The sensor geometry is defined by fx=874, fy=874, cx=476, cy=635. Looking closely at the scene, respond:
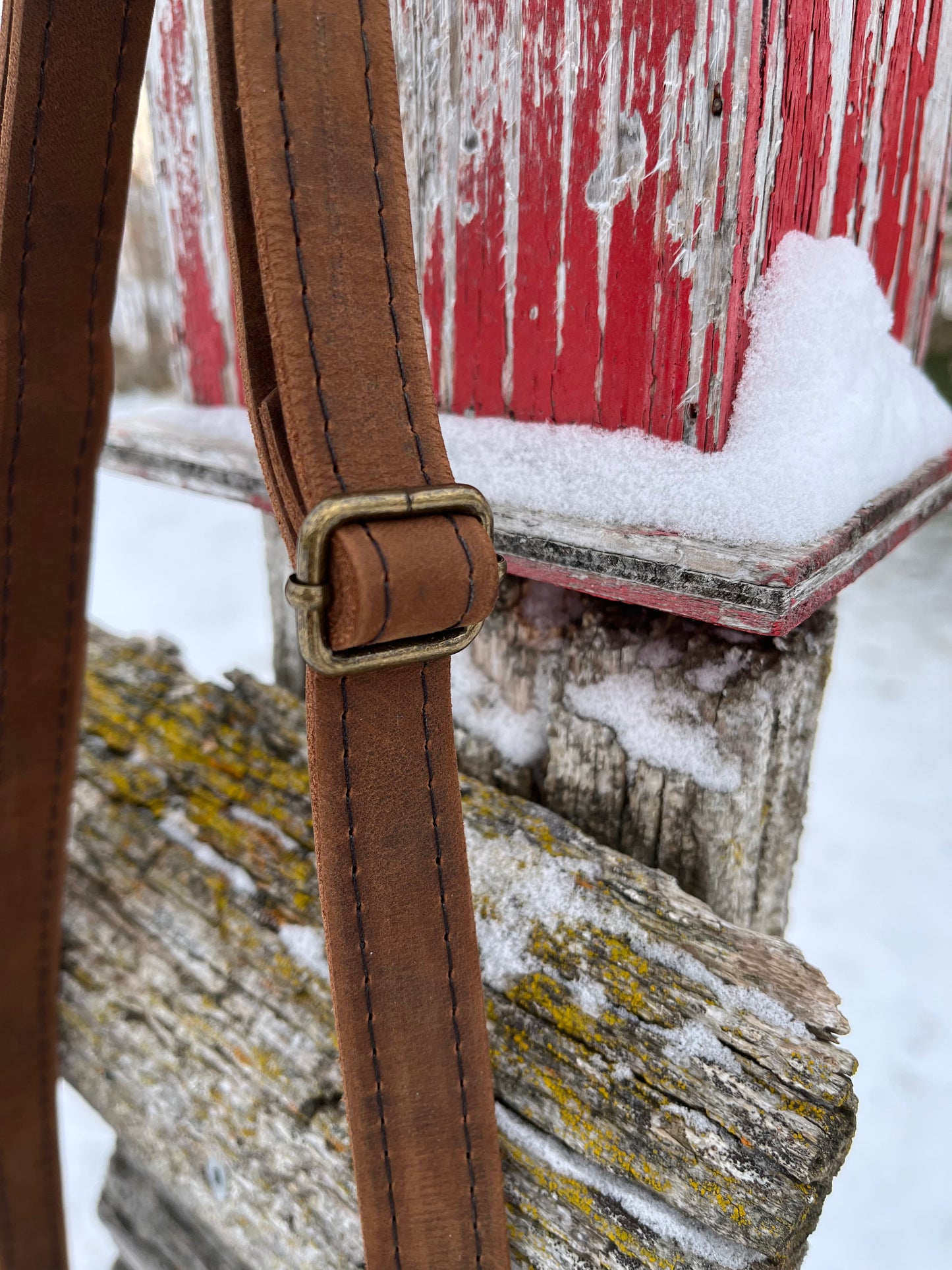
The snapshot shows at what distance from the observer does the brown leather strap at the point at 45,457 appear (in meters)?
0.80

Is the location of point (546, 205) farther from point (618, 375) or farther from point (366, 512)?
point (366, 512)

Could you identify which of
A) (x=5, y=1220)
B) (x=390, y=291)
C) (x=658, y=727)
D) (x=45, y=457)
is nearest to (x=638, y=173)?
(x=390, y=291)

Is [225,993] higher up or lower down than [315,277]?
lower down

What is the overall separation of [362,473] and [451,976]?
1.44ft

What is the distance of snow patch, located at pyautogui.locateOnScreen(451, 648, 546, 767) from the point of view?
1.07 meters

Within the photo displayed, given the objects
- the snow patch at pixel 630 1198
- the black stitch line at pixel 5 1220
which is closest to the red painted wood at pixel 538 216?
the snow patch at pixel 630 1198

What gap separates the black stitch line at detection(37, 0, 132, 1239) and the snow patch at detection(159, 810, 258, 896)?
16 cm

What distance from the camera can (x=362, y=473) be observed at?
1.97 feet

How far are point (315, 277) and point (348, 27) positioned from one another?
0.55ft

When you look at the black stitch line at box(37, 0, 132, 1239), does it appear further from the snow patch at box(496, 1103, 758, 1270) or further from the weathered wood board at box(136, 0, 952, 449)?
the snow patch at box(496, 1103, 758, 1270)

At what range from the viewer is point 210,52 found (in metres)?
0.60

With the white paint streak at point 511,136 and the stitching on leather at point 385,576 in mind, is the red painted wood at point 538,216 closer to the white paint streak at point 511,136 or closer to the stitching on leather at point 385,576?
the white paint streak at point 511,136

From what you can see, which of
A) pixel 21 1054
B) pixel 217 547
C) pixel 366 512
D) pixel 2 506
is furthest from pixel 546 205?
pixel 217 547

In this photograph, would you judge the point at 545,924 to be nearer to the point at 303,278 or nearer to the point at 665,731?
the point at 665,731
